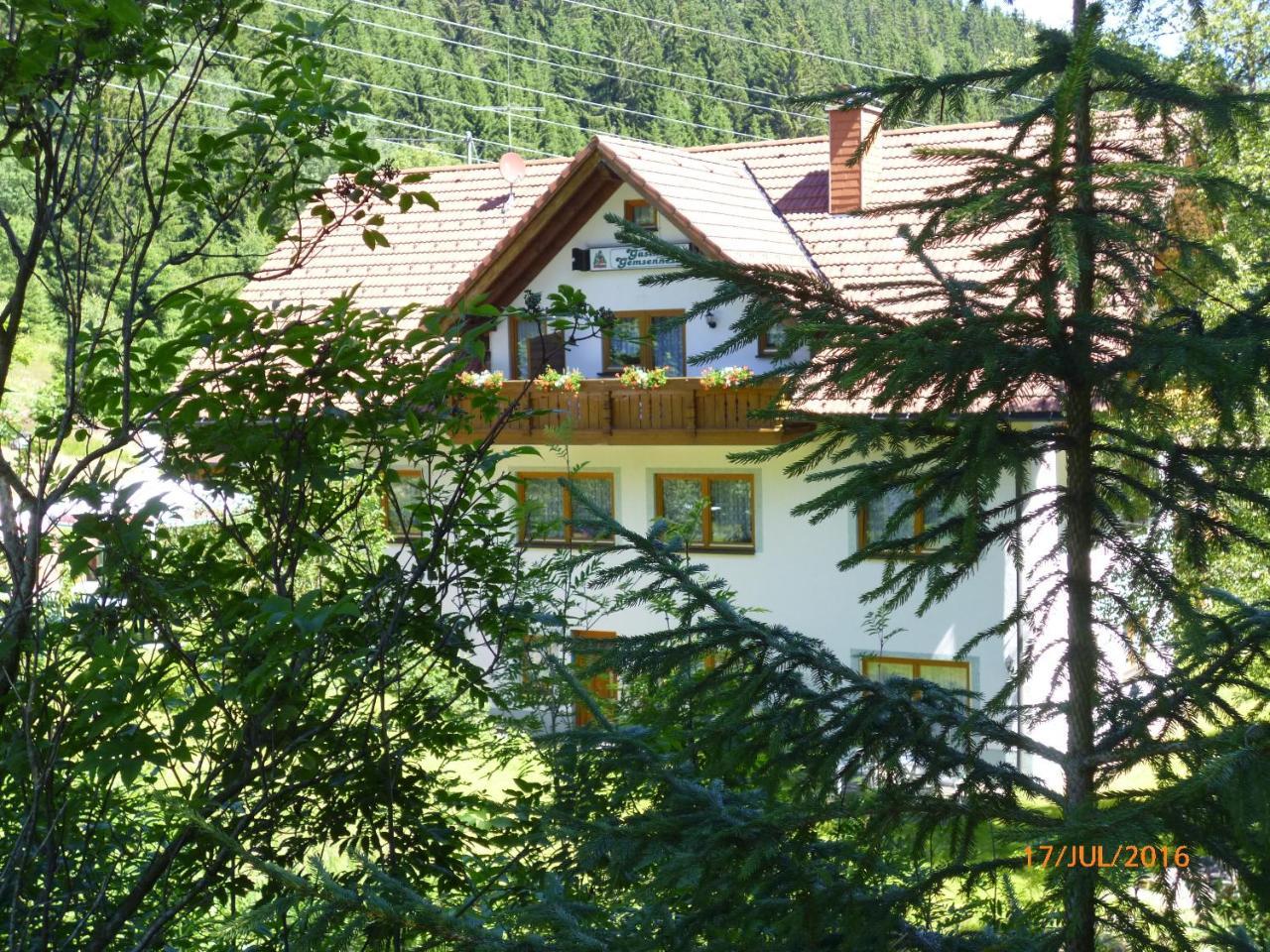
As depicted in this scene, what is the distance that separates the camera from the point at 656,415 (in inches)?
632

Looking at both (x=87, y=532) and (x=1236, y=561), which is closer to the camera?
(x=87, y=532)

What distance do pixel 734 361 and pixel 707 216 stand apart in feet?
5.88

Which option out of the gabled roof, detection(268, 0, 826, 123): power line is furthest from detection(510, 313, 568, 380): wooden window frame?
detection(268, 0, 826, 123): power line

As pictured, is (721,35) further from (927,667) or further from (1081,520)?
(1081,520)

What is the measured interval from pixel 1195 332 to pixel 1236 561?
9.31 meters

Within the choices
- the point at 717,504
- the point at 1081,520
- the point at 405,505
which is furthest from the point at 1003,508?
the point at 717,504

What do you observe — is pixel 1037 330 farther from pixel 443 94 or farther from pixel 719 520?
pixel 443 94

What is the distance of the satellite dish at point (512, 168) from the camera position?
20.4 m

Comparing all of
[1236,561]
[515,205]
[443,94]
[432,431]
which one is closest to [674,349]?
[515,205]

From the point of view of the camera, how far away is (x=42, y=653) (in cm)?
377

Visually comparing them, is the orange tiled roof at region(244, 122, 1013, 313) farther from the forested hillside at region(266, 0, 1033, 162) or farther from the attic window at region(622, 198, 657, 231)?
the forested hillside at region(266, 0, 1033, 162)

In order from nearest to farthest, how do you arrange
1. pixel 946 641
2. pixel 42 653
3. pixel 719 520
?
pixel 42 653
pixel 946 641
pixel 719 520
